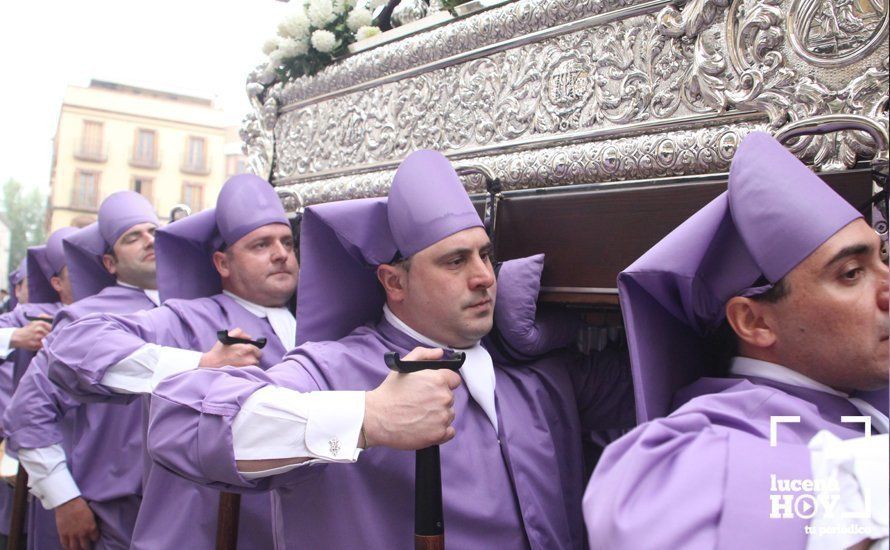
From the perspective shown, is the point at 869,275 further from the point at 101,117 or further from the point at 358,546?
the point at 101,117

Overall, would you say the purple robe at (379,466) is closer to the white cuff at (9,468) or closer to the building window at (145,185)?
the white cuff at (9,468)

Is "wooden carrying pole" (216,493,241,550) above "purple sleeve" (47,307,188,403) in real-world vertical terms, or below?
below

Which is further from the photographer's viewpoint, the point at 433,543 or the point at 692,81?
the point at 692,81

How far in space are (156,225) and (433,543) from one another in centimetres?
271

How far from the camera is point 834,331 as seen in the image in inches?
49.9

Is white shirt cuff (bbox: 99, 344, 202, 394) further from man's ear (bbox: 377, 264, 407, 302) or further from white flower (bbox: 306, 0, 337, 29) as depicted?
white flower (bbox: 306, 0, 337, 29)

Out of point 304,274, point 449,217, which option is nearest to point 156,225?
point 304,274

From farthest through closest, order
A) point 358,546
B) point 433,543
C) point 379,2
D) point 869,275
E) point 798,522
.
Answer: point 379,2 → point 358,546 → point 433,543 → point 869,275 → point 798,522

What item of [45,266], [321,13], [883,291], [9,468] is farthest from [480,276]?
[45,266]

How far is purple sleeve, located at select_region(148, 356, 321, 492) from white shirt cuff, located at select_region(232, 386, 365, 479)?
3 centimetres

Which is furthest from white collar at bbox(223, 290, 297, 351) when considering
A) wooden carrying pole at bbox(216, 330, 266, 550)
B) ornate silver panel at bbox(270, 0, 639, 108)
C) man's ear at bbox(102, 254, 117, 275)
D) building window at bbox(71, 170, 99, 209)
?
building window at bbox(71, 170, 99, 209)

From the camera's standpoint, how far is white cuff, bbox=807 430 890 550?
85 cm

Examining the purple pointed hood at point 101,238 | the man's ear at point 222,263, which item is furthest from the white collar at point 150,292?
the man's ear at point 222,263

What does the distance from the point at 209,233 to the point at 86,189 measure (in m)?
19.6
